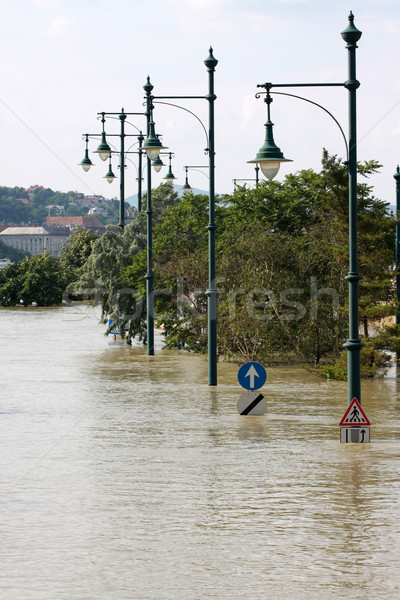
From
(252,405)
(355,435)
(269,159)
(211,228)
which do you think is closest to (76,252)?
(211,228)

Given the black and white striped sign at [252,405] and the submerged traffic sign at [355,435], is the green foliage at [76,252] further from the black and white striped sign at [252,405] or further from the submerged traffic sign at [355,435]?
the submerged traffic sign at [355,435]

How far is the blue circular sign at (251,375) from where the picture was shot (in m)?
17.7

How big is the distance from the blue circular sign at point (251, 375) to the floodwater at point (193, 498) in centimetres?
65

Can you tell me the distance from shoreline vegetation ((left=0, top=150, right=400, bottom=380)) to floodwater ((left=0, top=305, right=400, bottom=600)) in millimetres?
4744

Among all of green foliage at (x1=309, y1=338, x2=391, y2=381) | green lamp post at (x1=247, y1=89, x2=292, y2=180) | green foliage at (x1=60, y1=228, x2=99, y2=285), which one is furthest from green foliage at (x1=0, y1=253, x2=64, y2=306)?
green lamp post at (x1=247, y1=89, x2=292, y2=180)

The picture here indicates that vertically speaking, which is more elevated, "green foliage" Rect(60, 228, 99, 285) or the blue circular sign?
"green foliage" Rect(60, 228, 99, 285)

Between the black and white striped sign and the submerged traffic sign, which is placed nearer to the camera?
the submerged traffic sign

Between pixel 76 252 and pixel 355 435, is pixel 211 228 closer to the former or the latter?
pixel 355 435

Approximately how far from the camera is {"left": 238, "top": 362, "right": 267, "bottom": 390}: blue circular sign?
17.7 metres

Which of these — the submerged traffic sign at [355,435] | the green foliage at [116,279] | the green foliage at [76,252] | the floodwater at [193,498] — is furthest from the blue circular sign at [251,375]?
the green foliage at [76,252]

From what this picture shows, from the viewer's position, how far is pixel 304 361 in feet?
98.0

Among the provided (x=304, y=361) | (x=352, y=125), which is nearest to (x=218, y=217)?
(x=304, y=361)

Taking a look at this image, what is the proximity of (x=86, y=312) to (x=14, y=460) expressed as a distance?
52.4 metres

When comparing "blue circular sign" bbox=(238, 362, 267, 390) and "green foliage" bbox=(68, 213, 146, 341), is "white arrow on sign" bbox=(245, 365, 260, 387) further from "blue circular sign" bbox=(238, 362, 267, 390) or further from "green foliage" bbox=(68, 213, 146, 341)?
"green foliage" bbox=(68, 213, 146, 341)
